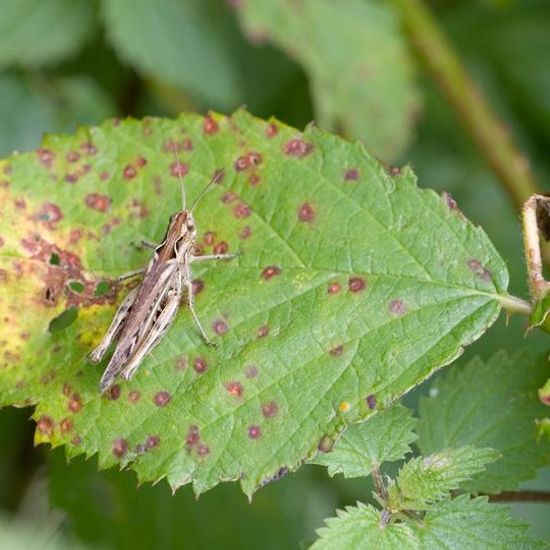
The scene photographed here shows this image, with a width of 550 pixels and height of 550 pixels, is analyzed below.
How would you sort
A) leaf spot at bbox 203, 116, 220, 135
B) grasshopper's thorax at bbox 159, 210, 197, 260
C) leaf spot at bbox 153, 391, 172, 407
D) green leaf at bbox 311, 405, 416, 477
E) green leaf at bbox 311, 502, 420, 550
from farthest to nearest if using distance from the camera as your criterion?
leaf spot at bbox 203, 116, 220, 135, grasshopper's thorax at bbox 159, 210, 197, 260, leaf spot at bbox 153, 391, 172, 407, green leaf at bbox 311, 405, 416, 477, green leaf at bbox 311, 502, 420, 550

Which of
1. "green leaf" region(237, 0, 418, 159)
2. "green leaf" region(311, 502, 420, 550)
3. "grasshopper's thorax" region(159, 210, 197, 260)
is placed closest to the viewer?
"green leaf" region(311, 502, 420, 550)

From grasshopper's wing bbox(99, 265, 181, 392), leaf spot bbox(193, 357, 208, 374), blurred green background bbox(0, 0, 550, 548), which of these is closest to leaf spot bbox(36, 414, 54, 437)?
grasshopper's wing bbox(99, 265, 181, 392)

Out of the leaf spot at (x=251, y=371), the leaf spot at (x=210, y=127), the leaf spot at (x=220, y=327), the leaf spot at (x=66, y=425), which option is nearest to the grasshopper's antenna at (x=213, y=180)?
the leaf spot at (x=210, y=127)

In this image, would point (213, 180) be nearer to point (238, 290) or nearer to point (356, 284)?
point (238, 290)

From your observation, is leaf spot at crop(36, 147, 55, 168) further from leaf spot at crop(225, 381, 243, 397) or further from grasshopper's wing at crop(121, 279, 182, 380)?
leaf spot at crop(225, 381, 243, 397)

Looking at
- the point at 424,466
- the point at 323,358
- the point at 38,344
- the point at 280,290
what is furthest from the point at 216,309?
the point at 424,466

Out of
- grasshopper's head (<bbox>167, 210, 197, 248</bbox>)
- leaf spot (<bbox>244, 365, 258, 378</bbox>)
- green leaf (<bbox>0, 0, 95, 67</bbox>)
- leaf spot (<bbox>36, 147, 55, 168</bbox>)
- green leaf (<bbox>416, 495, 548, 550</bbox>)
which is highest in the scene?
green leaf (<bbox>0, 0, 95, 67</bbox>)

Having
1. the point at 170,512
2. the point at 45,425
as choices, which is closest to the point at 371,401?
the point at 45,425
